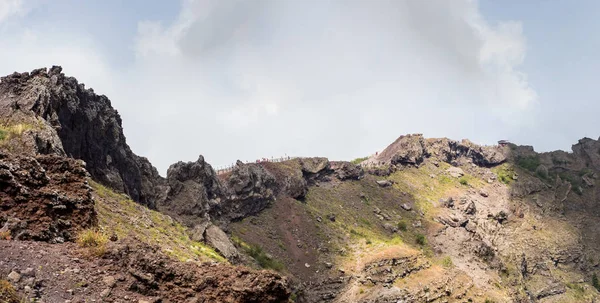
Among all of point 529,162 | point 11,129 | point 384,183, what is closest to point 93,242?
point 11,129

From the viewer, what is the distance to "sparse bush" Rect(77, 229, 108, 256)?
11.1m

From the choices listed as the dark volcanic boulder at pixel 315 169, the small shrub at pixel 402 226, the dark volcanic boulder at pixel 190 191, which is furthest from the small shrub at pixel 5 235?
the dark volcanic boulder at pixel 315 169

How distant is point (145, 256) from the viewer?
37.5 ft

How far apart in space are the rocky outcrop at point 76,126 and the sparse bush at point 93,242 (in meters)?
9.27

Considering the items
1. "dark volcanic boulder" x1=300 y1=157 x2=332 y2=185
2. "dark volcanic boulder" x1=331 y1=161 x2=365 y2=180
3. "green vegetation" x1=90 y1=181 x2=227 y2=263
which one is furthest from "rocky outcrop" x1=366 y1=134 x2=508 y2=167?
"green vegetation" x1=90 y1=181 x2=227 y2=263

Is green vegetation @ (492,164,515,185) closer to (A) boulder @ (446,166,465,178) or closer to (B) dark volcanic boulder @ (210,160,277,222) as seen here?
(A) boulder @ (446,166,465,178)

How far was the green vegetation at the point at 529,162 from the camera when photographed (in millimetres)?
112500

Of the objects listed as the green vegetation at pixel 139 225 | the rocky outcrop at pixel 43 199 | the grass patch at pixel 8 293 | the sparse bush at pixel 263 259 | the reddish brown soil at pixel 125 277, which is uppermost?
the sparse bush at pixel 263 259

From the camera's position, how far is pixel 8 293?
846cm

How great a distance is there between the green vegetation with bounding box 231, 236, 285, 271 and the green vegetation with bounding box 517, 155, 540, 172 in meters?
84.9

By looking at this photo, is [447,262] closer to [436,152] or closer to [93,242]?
[93,242]

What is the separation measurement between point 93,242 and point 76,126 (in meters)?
23.2

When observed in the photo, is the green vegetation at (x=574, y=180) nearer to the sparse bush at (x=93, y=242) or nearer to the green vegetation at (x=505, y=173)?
the green vegetation at (x=505, y=173)

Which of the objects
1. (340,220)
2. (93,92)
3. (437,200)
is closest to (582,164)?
(437,200)
